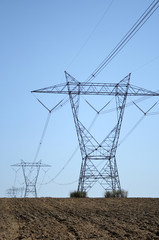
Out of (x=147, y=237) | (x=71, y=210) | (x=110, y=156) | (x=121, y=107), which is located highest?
(x=121, y=107)

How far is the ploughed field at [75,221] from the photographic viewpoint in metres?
16.7

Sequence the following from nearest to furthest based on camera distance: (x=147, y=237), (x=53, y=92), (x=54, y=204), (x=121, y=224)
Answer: (x=147, y=237)
(x=121, y=224)
(x=54, y=204)
(x=53, y=92)

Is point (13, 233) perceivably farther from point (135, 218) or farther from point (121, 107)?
point (121, 107)

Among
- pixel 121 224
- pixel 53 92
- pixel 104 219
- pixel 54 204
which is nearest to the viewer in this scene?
pixel 121 224

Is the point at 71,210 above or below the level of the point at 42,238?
above

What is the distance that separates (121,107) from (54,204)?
47.3 feet

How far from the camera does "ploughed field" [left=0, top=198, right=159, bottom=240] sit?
16.7 m

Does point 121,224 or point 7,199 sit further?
point 7,199

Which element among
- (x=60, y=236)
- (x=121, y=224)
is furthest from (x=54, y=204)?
(x=60, y=236)

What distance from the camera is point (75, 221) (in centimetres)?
2039

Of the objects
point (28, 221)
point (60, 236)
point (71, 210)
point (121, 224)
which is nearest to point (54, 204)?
point (71, 210)

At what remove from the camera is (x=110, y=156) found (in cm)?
4112

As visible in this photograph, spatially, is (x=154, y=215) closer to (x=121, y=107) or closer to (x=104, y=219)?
(x=104, y=219)

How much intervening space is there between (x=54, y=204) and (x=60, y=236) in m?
12.8
